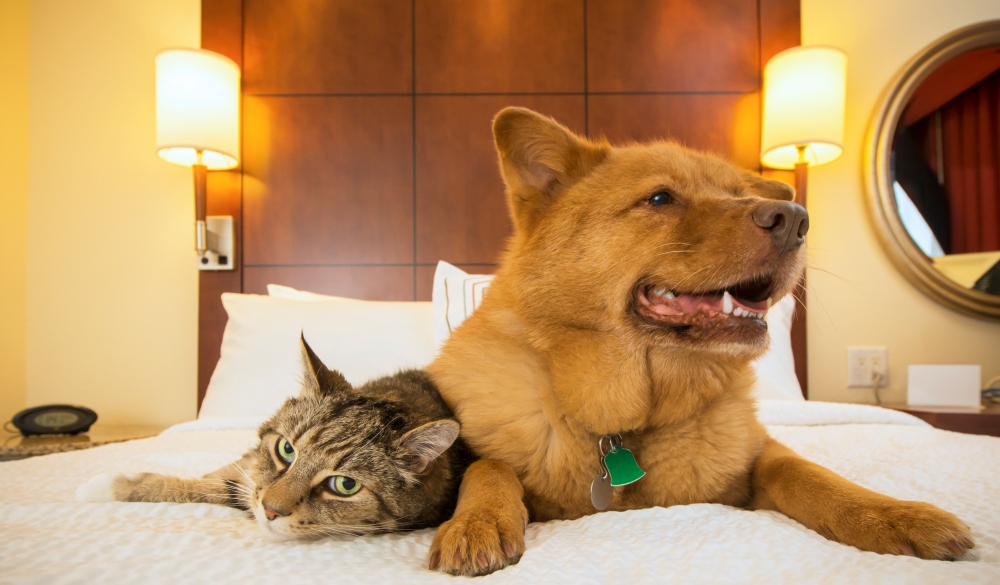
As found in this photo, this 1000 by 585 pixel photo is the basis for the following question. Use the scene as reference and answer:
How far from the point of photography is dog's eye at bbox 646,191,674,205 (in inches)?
47.5

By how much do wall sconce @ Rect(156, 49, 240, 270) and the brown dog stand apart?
2095 millimetres

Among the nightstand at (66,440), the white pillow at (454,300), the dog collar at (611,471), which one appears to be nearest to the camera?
the dog collar at (611,471)

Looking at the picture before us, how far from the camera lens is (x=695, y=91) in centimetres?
316

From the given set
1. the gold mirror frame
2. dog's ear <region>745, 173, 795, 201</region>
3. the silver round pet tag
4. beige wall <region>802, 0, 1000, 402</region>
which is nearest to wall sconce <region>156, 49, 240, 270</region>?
dog's ear <region>745, 173, 795, 201</region>

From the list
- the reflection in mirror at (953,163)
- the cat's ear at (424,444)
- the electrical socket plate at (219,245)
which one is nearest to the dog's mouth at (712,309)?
the cat's ear at (424,444)

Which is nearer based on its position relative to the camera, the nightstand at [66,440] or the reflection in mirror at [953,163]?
the nightstand at [66,440]

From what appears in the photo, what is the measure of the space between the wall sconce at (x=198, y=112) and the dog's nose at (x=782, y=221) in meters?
2.61

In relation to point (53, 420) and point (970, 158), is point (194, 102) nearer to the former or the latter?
point (53, 420)

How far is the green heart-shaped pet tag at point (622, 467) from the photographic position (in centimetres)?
104

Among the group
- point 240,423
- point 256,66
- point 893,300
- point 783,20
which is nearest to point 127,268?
point 256,66

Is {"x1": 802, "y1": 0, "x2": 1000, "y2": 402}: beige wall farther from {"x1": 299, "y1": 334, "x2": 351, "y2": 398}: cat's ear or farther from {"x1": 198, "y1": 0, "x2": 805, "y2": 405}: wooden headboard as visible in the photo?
{"x1": 299, "y1": 334, "x2": 351, "y2": 398}: cat's ear

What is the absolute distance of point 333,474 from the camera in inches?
38.5

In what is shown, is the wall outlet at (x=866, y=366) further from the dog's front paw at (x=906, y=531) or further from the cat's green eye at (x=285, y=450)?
the cat's green eye at (x=285, y=450)

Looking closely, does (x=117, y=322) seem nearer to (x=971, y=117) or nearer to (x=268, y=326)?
(x=268, y=326)
